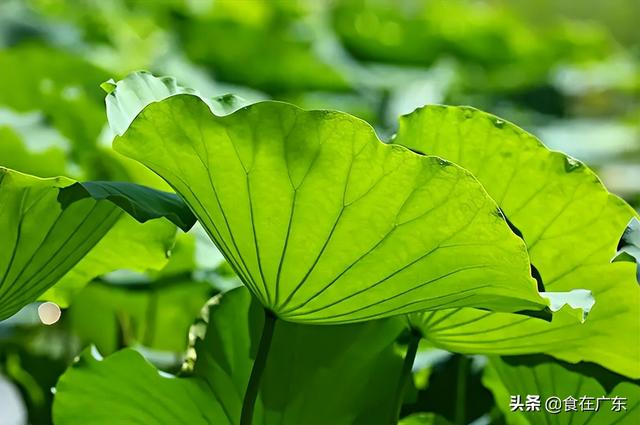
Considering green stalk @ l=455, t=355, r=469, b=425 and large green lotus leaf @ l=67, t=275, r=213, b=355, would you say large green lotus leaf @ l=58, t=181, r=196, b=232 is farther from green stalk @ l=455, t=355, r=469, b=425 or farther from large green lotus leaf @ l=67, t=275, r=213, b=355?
large green lotus leaf @ l=67, t=275, r=213, b=355

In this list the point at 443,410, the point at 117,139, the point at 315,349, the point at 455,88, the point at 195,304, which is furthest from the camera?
the point at 455,88

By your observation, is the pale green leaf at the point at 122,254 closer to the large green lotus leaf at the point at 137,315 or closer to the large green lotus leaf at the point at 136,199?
the large green lotus leaf at the point at 136,199

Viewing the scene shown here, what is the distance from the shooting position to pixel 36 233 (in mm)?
525

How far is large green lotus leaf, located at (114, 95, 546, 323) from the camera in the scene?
0.46 metres

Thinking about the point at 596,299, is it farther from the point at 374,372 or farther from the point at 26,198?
the point at 26,198

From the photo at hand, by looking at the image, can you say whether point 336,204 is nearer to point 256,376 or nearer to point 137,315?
point 256,376

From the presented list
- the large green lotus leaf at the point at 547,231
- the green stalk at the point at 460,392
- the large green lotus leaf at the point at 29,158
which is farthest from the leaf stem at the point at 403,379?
the large green lotus leaf at the point at 29,158

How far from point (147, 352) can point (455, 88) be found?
1342 mm

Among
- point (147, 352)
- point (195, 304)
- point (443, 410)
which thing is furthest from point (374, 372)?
→ point (195, 304)

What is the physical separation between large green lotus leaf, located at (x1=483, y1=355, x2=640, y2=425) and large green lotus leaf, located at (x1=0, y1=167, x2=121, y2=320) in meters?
0.24

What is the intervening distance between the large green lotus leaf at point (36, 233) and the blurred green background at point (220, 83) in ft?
0.26

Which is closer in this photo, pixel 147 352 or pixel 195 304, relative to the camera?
pixel 147 352

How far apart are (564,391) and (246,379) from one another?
172 millimetres

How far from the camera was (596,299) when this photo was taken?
54cm
